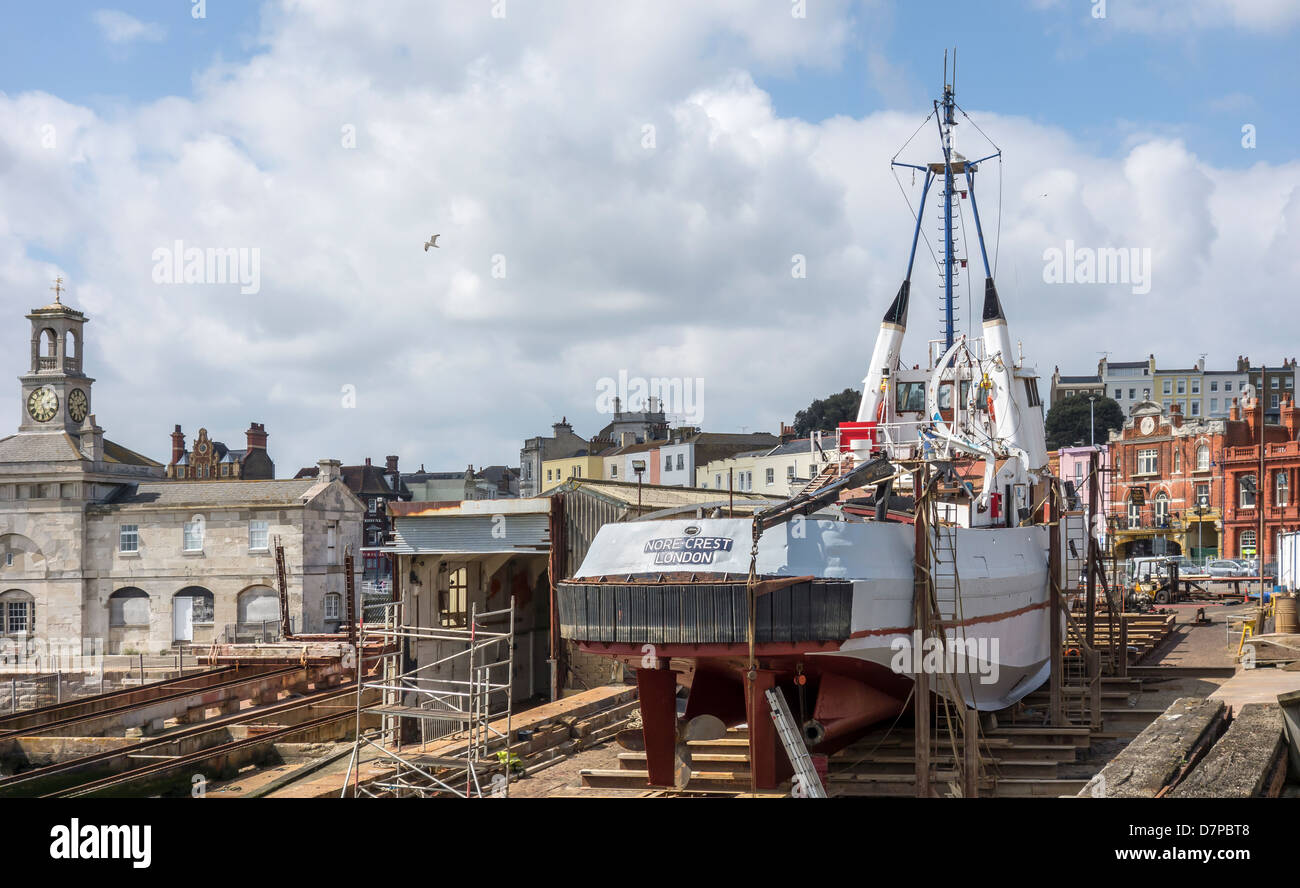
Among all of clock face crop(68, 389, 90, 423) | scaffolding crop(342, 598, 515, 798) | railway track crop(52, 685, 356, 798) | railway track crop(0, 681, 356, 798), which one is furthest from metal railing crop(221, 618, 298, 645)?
railway track crop(52, 685, 356, 798)

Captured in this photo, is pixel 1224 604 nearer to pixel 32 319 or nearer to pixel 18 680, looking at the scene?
pixel 18 680

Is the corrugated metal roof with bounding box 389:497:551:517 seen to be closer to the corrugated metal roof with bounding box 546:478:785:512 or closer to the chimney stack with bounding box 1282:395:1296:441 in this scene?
the corrugated metal roof with bounding box 546:478:785:512

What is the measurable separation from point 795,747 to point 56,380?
44.7 metres

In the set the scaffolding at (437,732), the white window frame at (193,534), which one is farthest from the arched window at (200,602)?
the scaffolding at (437,732)

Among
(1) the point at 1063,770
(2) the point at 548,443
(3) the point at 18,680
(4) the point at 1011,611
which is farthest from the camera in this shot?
(2) the point at 548,443

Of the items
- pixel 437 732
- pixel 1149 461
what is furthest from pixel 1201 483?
pixel 437 732

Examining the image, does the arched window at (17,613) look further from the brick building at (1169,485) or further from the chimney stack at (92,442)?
the brick building at (1169,485)

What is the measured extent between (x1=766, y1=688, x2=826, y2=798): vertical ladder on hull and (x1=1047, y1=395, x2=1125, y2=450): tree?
98616 mm

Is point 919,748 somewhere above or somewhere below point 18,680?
above

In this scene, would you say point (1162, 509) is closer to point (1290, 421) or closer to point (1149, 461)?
point (1149, 461)

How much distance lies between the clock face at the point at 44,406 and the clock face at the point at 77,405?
1.74ft

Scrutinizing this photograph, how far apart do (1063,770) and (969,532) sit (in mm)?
3893

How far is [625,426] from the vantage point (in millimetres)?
97500
